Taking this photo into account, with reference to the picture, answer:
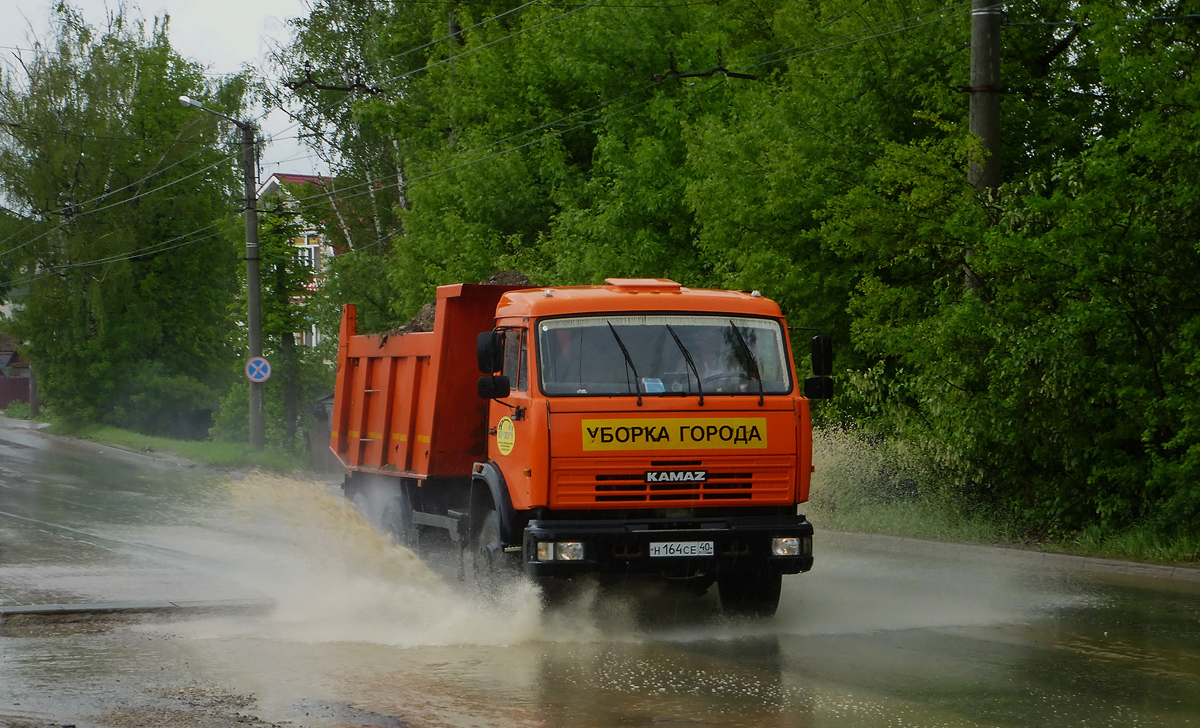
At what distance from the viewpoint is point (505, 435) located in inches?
414

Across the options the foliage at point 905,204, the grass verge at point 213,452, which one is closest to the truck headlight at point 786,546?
the foliage at point 905,204

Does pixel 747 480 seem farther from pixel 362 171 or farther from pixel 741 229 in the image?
pixel 362 171

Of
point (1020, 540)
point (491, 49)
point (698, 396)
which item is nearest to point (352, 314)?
point (698, 396)

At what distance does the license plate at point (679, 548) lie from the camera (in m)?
9.71

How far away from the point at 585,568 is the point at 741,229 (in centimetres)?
1144

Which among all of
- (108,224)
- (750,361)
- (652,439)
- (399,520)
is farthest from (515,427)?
(108,224)

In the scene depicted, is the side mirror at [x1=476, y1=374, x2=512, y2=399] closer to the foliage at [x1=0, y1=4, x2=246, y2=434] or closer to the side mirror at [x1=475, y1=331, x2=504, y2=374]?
the side mirror at [x1=475, y1=331, x2=504, y2=374]

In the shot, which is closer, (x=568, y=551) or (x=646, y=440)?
(x=568, y=551)

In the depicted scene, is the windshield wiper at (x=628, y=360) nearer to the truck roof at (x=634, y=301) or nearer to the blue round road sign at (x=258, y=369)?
the truck roof at (x=634, y=301)

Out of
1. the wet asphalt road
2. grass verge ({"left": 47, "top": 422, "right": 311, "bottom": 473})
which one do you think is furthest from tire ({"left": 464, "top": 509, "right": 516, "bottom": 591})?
grass verge ({"left": 47, "top": 422, "right": 311, "bottom": 473})

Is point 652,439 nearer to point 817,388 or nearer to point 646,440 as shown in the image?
point 646,440

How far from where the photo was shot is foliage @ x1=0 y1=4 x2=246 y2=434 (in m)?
50.3

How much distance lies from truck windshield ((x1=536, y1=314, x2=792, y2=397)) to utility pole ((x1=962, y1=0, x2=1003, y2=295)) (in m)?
6.61

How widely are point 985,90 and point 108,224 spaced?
42.4 m
